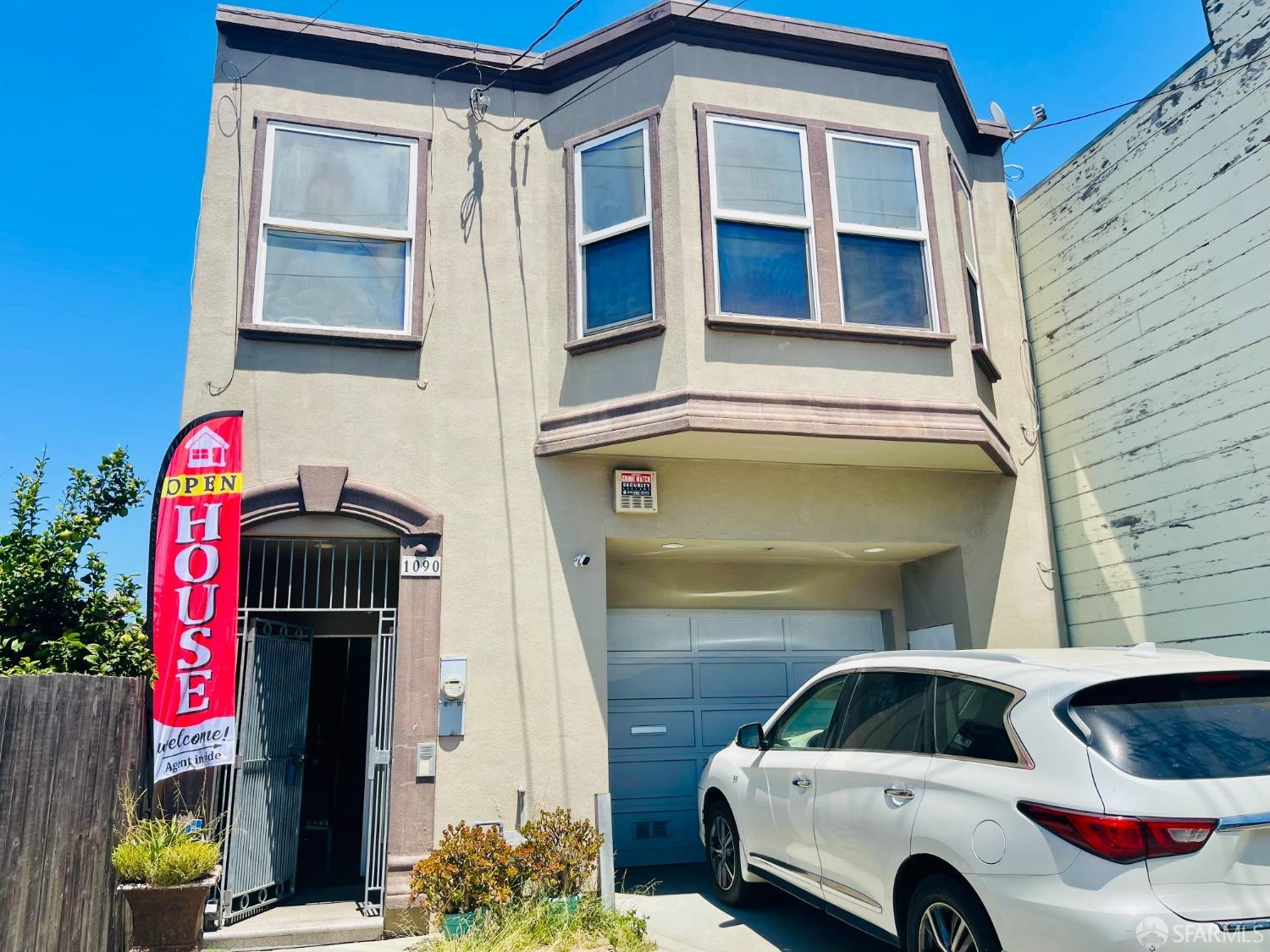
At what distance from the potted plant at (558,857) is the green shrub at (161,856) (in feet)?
6.92

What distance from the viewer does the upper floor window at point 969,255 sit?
9328 mm

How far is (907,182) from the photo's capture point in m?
8.85

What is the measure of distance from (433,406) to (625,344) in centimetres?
174

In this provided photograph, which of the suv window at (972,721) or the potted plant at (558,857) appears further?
the potted plant at (558,857)

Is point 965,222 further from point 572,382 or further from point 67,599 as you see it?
point 67,599

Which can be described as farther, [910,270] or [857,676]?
[910,270]

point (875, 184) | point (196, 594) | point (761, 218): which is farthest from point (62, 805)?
point (875, 184)

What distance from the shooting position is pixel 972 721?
471 centimetres

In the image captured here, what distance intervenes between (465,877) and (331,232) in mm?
5464

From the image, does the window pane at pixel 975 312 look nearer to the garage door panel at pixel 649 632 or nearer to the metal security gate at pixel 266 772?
the garage door panel at pixel 649 632

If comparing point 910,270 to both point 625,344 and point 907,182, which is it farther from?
point 625,344

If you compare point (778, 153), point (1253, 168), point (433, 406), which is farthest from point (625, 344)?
point (1253, 168)

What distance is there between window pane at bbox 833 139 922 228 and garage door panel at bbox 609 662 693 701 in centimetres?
462

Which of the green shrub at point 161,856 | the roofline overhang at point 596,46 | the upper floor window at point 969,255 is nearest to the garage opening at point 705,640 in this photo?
the upper floor window at point 969,255
